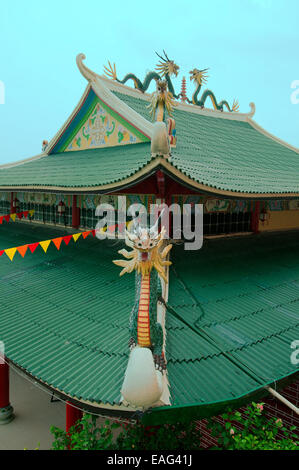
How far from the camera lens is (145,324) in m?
4.38

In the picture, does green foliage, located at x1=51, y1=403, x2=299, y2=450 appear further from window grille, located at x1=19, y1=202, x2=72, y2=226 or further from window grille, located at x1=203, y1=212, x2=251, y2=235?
window grille, located at x1=19, y1=202, x2=72, y2=226

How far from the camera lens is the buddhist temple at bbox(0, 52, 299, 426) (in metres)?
4.50

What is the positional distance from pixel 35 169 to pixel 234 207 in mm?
6640

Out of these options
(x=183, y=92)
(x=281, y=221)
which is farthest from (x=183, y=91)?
(x=281, y=221)

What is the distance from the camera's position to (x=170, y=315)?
18.7ft

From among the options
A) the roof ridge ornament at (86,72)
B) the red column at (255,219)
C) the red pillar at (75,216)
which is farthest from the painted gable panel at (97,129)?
the red column at (255,219)

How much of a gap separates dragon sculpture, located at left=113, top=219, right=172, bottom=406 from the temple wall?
6.34 meters

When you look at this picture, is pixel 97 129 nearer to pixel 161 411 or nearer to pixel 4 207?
pixel 4 207

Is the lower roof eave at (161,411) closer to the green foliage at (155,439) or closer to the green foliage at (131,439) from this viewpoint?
the green foliage at (131,439)

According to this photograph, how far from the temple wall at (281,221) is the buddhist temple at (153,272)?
75 mm

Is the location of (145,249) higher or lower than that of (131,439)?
higher

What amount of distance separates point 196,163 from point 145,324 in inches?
177

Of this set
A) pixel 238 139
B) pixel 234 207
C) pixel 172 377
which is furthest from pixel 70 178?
pixel 238 139

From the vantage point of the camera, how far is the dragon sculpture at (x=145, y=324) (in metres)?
3.62
